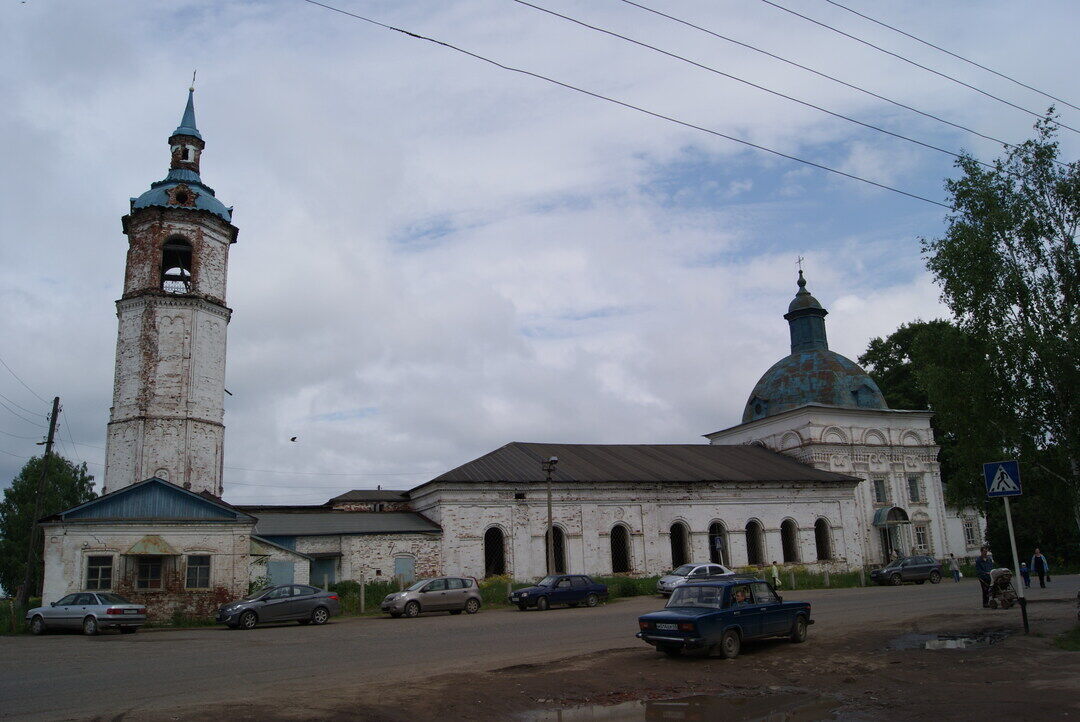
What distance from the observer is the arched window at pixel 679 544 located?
38.0m

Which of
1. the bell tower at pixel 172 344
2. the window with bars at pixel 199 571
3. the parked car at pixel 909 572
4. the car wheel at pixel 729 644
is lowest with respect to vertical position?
the parked car at pixel 909 572

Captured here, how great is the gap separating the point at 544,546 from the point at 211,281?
731 inches

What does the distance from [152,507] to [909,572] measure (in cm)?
3206

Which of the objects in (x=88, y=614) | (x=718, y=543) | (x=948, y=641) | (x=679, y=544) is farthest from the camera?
(x=718, y=543)

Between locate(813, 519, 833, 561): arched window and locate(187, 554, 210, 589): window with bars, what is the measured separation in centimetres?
2967

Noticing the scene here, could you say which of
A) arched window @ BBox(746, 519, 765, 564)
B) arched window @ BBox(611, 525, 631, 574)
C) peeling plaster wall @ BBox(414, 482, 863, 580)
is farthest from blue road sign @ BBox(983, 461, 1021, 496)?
arched window @ BBox(746, 519, 765, 564)

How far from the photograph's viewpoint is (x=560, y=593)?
26.8m

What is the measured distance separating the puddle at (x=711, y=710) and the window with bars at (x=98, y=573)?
2096cm

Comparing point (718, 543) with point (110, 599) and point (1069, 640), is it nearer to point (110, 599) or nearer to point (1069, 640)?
point (1069, 640)

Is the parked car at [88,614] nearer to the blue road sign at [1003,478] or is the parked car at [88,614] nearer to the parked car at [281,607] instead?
the parked car at [281,607]

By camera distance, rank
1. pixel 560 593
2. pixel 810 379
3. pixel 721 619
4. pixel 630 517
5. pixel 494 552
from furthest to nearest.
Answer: pixel 810 379 < pixel 630 517 < pixel 494 552 < pixel 560 593 < pixel 721 619

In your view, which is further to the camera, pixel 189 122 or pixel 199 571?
pixel 189 122

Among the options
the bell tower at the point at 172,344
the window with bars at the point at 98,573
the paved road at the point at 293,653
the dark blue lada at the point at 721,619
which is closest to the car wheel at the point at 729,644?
the dark blue lada at the point at 721,619

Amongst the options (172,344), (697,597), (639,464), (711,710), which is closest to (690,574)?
(639,464)
